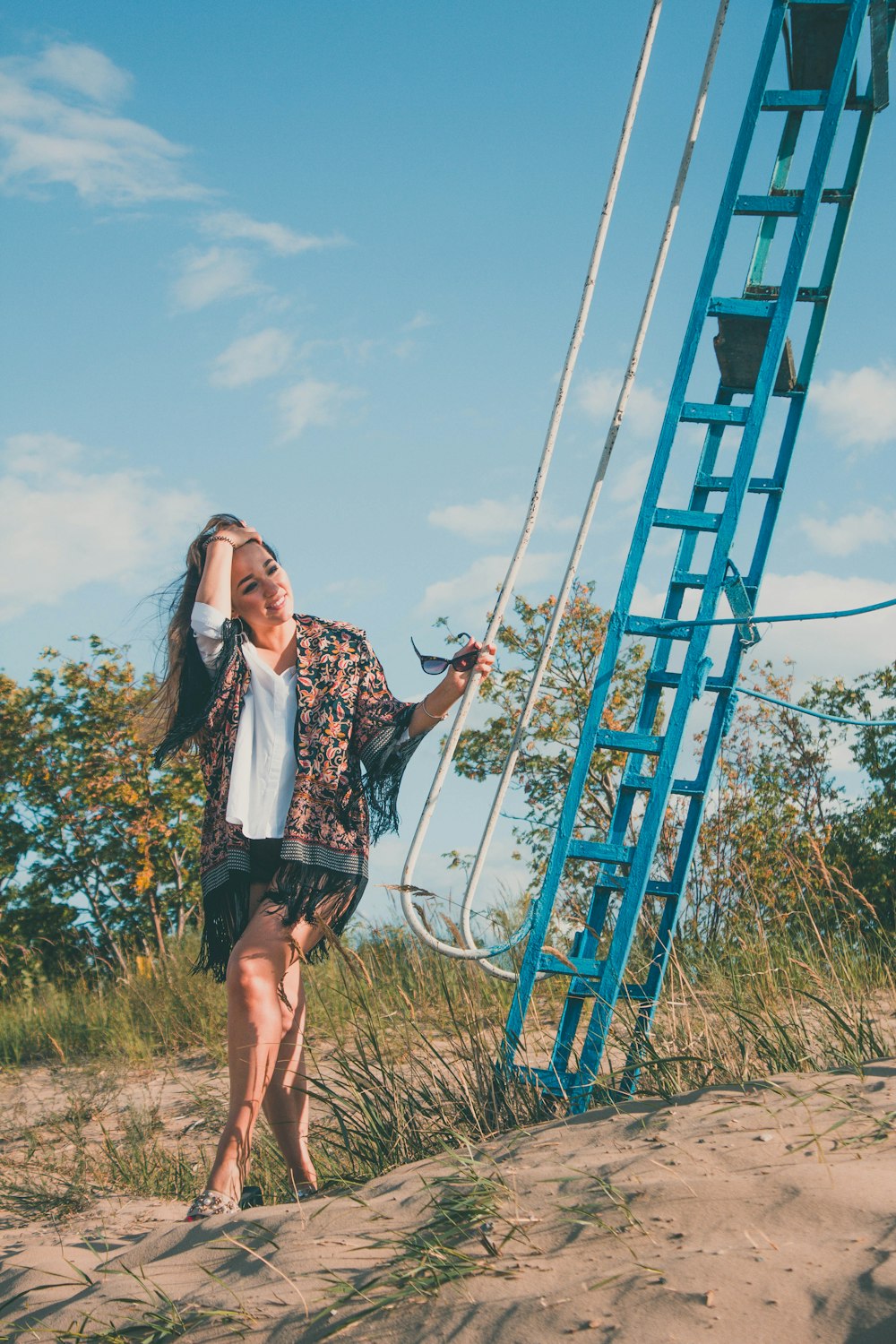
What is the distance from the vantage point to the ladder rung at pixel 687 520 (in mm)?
3871

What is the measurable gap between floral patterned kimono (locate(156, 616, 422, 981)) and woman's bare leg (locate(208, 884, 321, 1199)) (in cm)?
8

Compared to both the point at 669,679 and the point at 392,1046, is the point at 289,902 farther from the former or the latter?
the point at 392,1046

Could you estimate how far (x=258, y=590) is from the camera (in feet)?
12.9

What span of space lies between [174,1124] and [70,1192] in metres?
1.21

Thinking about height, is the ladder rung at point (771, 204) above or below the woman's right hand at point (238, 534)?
above

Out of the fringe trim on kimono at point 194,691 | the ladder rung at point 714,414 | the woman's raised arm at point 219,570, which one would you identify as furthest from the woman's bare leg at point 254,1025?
the ladder rung at point 714,414

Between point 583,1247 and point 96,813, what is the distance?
30.0 ft

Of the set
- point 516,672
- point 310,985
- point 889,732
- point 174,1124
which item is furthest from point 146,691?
point 889,732

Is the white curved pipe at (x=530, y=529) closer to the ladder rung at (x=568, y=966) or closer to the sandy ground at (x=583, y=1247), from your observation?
the ladder rung at (x=568, y=966)

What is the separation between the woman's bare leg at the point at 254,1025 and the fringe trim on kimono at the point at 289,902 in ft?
0.17

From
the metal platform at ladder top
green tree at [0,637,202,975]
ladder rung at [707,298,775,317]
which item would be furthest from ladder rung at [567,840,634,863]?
green tree at [0,637,202,975]

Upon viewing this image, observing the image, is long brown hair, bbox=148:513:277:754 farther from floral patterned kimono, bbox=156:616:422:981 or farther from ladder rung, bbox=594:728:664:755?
ladder rung, bbox=594:728:664:755

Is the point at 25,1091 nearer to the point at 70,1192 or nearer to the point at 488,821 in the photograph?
the point at 70,1192

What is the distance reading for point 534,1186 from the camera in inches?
103
